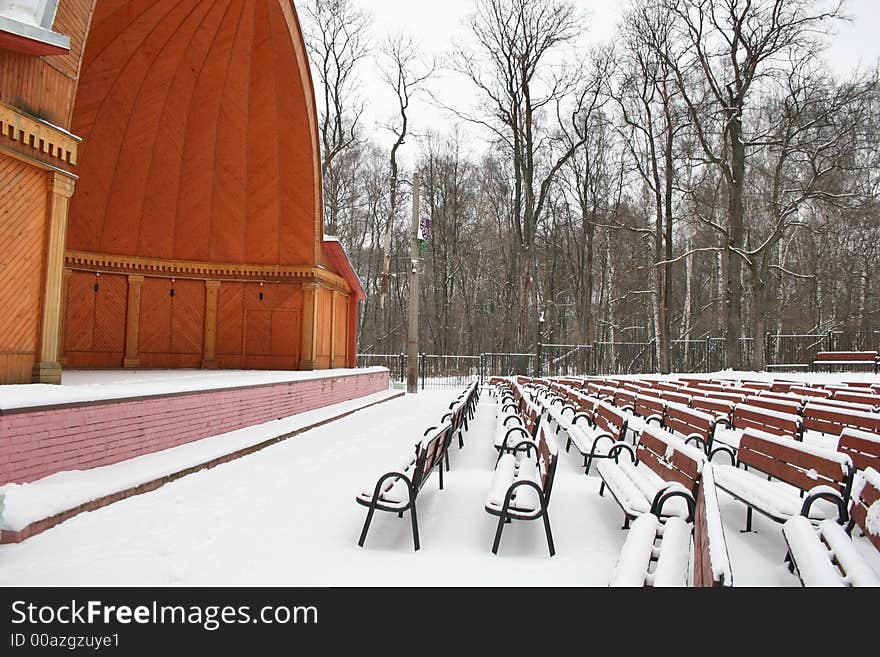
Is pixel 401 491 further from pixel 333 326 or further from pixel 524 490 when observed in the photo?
pixel 333 326

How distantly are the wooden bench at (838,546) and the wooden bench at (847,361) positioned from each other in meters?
21.8

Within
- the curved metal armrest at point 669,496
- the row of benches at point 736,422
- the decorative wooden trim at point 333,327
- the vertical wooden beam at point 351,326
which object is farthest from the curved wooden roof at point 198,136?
the curved metal armrest at point 669,496

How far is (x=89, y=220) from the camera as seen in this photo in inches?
587

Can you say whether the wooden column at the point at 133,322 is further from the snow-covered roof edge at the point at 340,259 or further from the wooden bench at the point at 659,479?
the wooden bench at the point at 659,479

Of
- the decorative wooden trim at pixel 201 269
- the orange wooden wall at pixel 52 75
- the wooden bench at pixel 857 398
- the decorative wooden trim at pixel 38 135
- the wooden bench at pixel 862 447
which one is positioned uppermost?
the orange wooden wall at pixel 52 75

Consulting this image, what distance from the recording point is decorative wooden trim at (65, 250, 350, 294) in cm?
1494

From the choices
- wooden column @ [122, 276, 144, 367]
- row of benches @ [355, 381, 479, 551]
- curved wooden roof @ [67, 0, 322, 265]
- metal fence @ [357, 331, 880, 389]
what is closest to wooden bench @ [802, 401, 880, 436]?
row of benches @ [355, 381, 479, 551]

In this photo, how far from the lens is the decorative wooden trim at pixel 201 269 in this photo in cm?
1494

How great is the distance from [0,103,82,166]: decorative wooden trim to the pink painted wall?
3.41 m

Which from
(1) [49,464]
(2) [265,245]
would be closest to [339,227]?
(2) [265,245]

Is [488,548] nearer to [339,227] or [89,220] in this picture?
[89,220]

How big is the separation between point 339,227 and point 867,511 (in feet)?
114

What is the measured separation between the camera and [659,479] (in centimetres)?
544

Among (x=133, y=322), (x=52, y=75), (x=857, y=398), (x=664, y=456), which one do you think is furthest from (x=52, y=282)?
(x=857, y=398)
